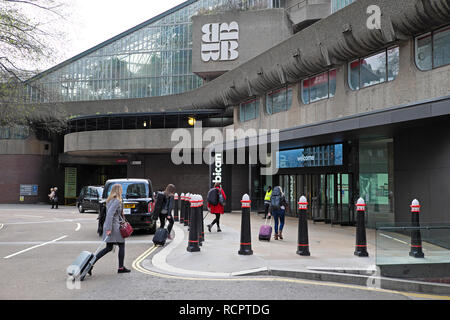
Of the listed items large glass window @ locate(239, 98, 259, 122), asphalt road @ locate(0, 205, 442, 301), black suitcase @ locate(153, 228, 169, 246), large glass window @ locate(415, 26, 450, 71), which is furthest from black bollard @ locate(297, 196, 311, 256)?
large glass window @ locate(239, 98, 259, 122)

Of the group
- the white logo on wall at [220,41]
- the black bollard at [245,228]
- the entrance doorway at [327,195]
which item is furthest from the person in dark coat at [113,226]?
the white logo on wall at [220,41]

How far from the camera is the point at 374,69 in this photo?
15406 millimetres

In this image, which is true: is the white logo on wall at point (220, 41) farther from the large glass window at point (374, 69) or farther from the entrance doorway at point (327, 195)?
the large glass window at point (374, 69)

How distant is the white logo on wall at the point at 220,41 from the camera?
111 feet

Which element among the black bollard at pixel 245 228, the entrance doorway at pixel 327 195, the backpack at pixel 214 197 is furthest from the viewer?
the entrance doorway at pixel 327 195

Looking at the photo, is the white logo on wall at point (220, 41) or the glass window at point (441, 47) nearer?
the glass window at point (441, 47)

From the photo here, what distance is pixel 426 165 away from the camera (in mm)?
12797

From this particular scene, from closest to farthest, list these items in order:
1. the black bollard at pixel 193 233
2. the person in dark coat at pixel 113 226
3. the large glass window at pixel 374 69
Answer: the person in dark coat at pixel 113 226 → the black bollard at pixel 193 233 → the large glass window at pixel 374 69

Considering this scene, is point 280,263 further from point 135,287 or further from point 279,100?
point 279,100

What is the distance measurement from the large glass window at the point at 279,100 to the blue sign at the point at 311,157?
91.4 inches

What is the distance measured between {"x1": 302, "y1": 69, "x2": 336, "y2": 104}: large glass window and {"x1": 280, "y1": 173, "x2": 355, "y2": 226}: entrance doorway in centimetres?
361

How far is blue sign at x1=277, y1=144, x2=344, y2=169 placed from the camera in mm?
18578

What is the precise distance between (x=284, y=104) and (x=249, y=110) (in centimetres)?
425
